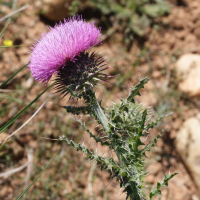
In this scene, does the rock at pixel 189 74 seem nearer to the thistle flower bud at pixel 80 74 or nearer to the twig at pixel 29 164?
the thistle flower bud at pixel 80 74

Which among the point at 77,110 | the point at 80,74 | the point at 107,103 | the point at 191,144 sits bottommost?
the point at 191,144

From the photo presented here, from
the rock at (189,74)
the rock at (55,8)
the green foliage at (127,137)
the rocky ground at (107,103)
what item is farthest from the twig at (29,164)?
the rock at (189,74)

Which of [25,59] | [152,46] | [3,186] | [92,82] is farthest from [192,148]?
[25,59]

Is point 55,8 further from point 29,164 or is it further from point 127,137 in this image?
point 127,137

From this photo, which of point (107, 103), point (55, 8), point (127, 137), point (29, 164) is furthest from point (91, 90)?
point (55, 8)

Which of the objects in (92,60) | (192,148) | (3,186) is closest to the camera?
(92,60)

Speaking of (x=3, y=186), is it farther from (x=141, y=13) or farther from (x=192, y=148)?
(x=141, y=13)

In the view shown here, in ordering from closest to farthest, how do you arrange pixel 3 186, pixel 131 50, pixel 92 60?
pixel 92 60
pixel 3 186
pixel 131 50
